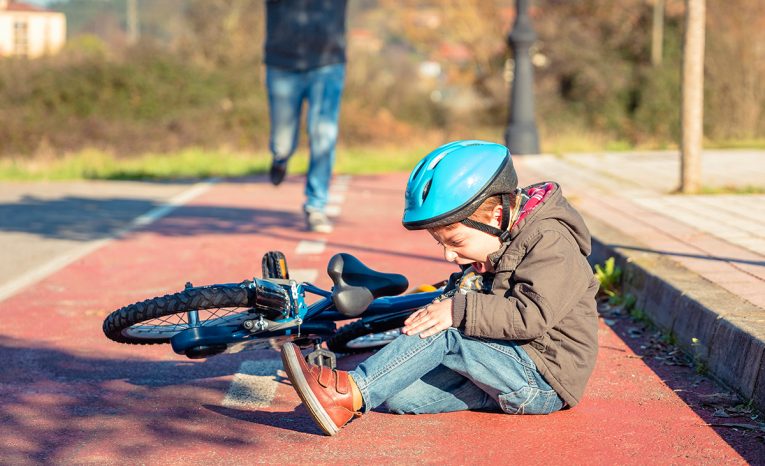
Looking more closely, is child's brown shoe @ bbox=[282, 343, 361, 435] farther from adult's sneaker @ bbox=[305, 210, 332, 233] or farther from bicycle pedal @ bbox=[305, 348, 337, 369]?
adult's sneaker @ bbox=[305, 210, 332, 233]

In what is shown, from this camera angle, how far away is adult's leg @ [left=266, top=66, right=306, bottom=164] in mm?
9164

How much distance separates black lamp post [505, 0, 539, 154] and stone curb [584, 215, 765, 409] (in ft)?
32.6

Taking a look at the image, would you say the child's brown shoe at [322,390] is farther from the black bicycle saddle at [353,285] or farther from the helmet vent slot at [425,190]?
the helmet vent slot at [425,190]

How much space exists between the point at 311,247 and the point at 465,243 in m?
4.49

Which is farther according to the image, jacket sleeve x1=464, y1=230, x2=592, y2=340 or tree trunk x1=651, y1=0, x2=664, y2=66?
tree trunk x1=651, y1=0, x2=664, y2=66

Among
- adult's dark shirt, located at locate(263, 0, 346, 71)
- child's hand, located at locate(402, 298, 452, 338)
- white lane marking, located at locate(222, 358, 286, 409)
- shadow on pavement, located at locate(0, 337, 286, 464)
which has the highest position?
adult's dark shirt, located at locate(263, 0, 346, 71)

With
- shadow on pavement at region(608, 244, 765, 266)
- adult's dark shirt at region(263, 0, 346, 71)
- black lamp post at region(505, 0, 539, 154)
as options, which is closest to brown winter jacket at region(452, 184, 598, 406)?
shadow on pavement at region(608, 244, 765, 266)

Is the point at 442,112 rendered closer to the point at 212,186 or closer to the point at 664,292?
the point at 212,186

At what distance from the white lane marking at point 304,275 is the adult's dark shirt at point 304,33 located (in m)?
2.52

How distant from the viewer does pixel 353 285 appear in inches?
164

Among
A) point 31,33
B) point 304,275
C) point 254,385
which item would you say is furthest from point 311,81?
point 31,33

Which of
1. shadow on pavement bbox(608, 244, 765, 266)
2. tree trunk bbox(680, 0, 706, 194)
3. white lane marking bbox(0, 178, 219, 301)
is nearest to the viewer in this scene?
shadow on pavement bbox(608, 244, 765, 266)

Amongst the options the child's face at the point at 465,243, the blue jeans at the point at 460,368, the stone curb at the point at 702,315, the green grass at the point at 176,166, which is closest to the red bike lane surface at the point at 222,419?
the blue jeans at the point at 460,368

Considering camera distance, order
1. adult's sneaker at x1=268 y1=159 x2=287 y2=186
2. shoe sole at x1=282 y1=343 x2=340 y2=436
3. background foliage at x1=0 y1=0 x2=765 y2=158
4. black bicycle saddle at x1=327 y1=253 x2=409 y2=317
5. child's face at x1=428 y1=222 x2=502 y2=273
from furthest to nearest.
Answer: background foliage at x1=0 y1=0 x2=765 y2=158 < adult's sneaker at x1=268 y1=159 x2=287 y2=186 < black bicycle saddle at x1=327 y1=253 x2=409 y2=317 < child's face at x1=428 y1=222 x2=502 y2=273 < shoe sole at x1=282 y1=343 x2=340 y2=436
